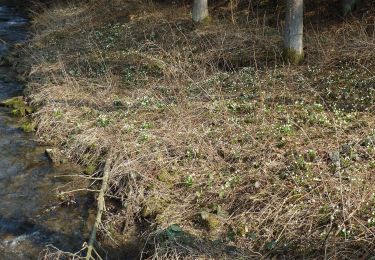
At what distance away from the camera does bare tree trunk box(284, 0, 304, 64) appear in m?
11.3

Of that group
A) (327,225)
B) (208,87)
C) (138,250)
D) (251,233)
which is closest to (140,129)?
(208,87)

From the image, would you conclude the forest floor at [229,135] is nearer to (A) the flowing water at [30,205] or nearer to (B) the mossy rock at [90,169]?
(B) the mossy rock at [90,169]

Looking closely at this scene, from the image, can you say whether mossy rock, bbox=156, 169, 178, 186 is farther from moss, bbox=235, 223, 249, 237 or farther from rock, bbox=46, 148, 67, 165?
rock, bbox=46, 148, 67, 165

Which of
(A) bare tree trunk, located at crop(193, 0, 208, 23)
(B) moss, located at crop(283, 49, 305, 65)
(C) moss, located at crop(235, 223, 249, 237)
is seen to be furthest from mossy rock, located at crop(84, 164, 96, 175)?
(A) bare tree trunk, located at crop(193, 0, 208, 23)

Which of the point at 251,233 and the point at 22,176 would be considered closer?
the point at 251,233

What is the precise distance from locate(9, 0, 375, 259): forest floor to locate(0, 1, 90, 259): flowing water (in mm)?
482

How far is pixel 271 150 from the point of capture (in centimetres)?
766

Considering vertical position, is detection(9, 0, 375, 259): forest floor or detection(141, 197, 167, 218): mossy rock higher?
detection(9, 0, 375, 259): forest floor

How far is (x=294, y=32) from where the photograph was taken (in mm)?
11445

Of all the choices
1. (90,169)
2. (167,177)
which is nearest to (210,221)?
(167,177)

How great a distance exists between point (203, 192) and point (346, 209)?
2173mm

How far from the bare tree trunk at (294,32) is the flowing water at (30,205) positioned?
229 inches

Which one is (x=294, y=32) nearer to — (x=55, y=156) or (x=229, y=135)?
(x=229, y=135)

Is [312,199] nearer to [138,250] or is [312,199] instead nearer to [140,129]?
[138,250]
